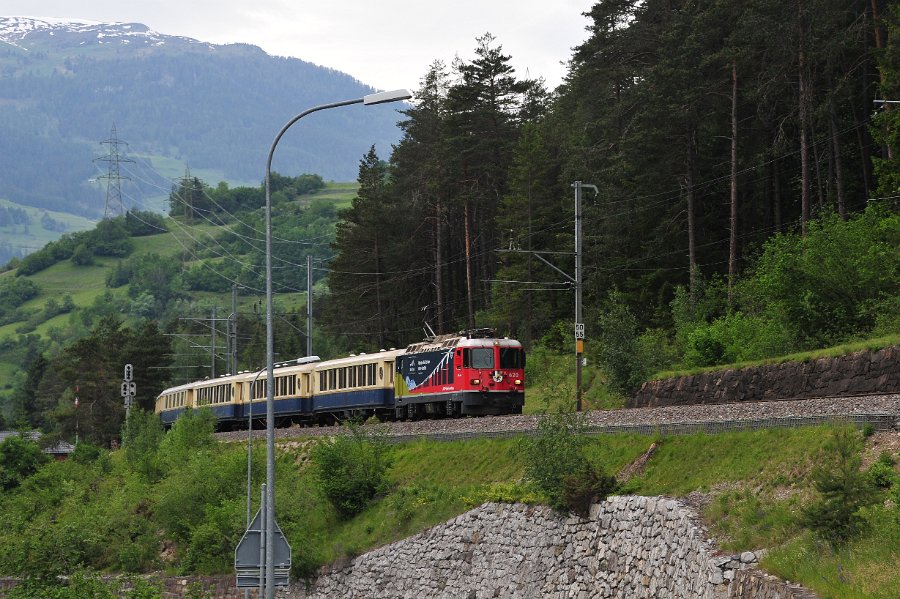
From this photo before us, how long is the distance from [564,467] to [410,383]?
22084 millimetres

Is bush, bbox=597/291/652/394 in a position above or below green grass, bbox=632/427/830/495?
above

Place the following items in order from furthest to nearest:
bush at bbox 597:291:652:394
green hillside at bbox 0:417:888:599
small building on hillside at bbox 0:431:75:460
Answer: small building on hillside at bbox 0:431:75:460 < bush at bbox 597:291:652:394 < green hillside at bbox 0:417:888:599

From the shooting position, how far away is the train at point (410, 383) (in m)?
46.1

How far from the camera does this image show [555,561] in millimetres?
27375

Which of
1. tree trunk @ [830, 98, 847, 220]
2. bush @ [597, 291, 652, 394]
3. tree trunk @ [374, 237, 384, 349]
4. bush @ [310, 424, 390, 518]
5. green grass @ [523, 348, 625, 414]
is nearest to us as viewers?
bush @ [310, 424, 390, 518]

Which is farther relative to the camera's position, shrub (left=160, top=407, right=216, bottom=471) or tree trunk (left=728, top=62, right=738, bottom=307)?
shrub (left=160, top=407, right=216, bottom=471)

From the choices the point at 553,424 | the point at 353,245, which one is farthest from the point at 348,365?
the point at 353,245

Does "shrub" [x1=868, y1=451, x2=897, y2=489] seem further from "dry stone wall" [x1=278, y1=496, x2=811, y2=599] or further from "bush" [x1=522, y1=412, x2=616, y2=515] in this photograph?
"bush" [x1=522, y1=412, x2=616, y2=515]

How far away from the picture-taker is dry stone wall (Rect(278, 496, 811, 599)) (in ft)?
68.5

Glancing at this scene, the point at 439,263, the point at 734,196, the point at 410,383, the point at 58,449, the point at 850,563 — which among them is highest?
the point at 439,263

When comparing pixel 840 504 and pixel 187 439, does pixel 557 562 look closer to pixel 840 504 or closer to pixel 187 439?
pixel 840 504

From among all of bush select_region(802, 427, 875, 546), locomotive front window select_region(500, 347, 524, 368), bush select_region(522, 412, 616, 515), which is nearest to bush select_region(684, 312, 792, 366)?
locomotive front window select_region(500, 347, 524, 368)

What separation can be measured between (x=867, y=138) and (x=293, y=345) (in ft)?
264

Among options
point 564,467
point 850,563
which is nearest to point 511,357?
point 564,467
